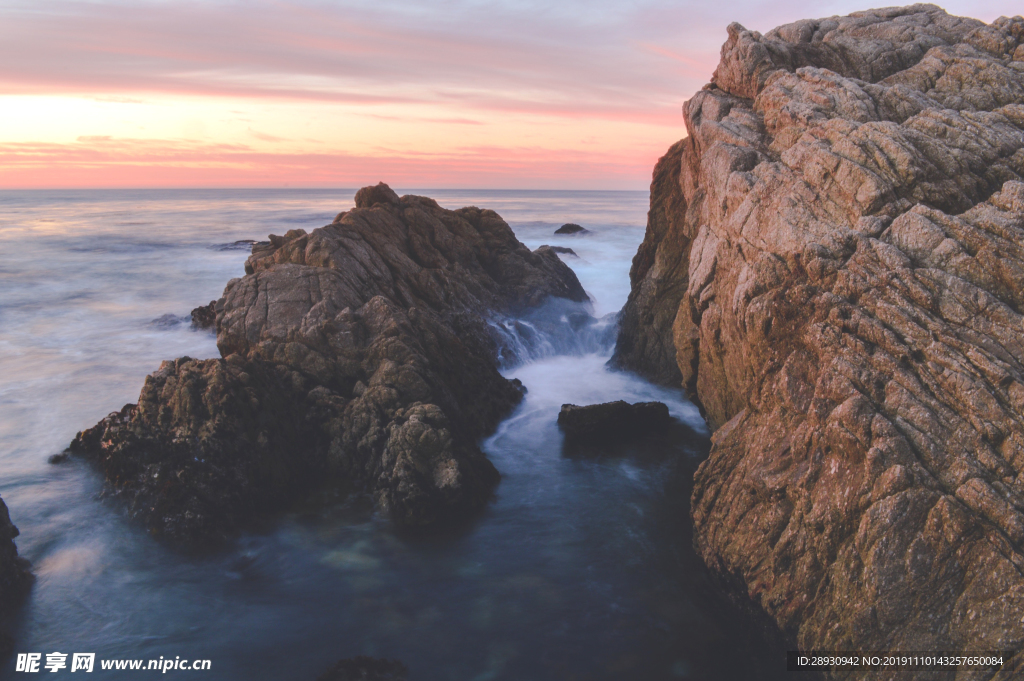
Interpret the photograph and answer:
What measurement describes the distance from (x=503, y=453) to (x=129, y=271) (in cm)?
3696

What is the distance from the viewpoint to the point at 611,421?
58.6ft

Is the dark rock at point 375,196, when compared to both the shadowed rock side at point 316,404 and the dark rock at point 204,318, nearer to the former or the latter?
the shadowed rock side at point 316,404

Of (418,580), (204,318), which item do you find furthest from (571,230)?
(418,580)

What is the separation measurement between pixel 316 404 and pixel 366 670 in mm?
7134

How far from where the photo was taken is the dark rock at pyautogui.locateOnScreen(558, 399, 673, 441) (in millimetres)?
17734

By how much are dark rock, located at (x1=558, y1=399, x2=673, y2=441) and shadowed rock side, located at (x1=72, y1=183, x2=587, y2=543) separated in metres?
2.34

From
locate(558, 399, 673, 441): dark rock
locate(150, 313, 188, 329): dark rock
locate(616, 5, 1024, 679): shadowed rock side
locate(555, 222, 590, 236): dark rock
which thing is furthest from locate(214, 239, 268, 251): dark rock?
locate(616, 5, 1024, 679): shadowed rock side

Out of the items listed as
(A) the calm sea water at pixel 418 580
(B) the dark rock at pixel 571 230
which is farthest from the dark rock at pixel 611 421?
(B) the dark rock at pixel 571 230

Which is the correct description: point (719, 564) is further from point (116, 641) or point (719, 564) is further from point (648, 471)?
point (116, 641)

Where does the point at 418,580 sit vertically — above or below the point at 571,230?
below

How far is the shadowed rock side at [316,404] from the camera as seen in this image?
13438mm

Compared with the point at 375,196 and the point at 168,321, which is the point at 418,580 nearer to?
the point at 375,196

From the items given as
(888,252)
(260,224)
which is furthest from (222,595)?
(260,224)

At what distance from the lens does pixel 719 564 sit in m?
11.3
